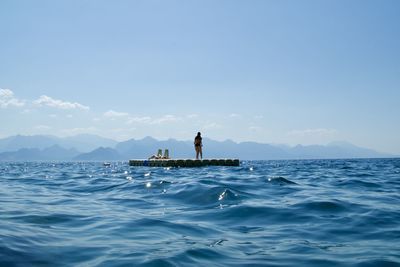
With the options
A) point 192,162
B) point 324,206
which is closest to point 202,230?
point 324,206

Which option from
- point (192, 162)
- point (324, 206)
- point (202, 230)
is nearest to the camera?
point (202, 230)

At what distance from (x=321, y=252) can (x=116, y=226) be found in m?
3.66

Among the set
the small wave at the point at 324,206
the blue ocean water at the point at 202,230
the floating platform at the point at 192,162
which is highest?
the floating platform at the point at 192,162

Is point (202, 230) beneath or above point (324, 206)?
beneath

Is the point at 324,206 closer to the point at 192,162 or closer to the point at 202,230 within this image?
the point at 202,230

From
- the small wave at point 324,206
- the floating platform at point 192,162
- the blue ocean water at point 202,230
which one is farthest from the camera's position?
the floating platform at point 192,162

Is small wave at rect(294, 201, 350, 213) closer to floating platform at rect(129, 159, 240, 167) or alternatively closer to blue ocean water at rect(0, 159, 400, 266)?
blue ocean water at rect(0, 159, 400, 266)

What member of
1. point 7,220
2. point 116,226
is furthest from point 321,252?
point 7,220

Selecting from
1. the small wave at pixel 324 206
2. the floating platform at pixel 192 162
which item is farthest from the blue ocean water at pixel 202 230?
the floating platform at pixel 192 162

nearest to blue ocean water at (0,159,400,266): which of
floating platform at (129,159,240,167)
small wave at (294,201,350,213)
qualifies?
small wave at (294,201,350,213)

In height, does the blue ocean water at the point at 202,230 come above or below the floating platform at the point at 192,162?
below

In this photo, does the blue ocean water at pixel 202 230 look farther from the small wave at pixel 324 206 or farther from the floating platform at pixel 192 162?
the floating platform at pixel 192 162

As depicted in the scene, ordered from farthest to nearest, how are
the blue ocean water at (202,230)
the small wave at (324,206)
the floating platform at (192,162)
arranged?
the floating platform at (192,162), the small wave at (324,206), the blue ocean water at (202,230)

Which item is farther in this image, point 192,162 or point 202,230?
point 192,162
